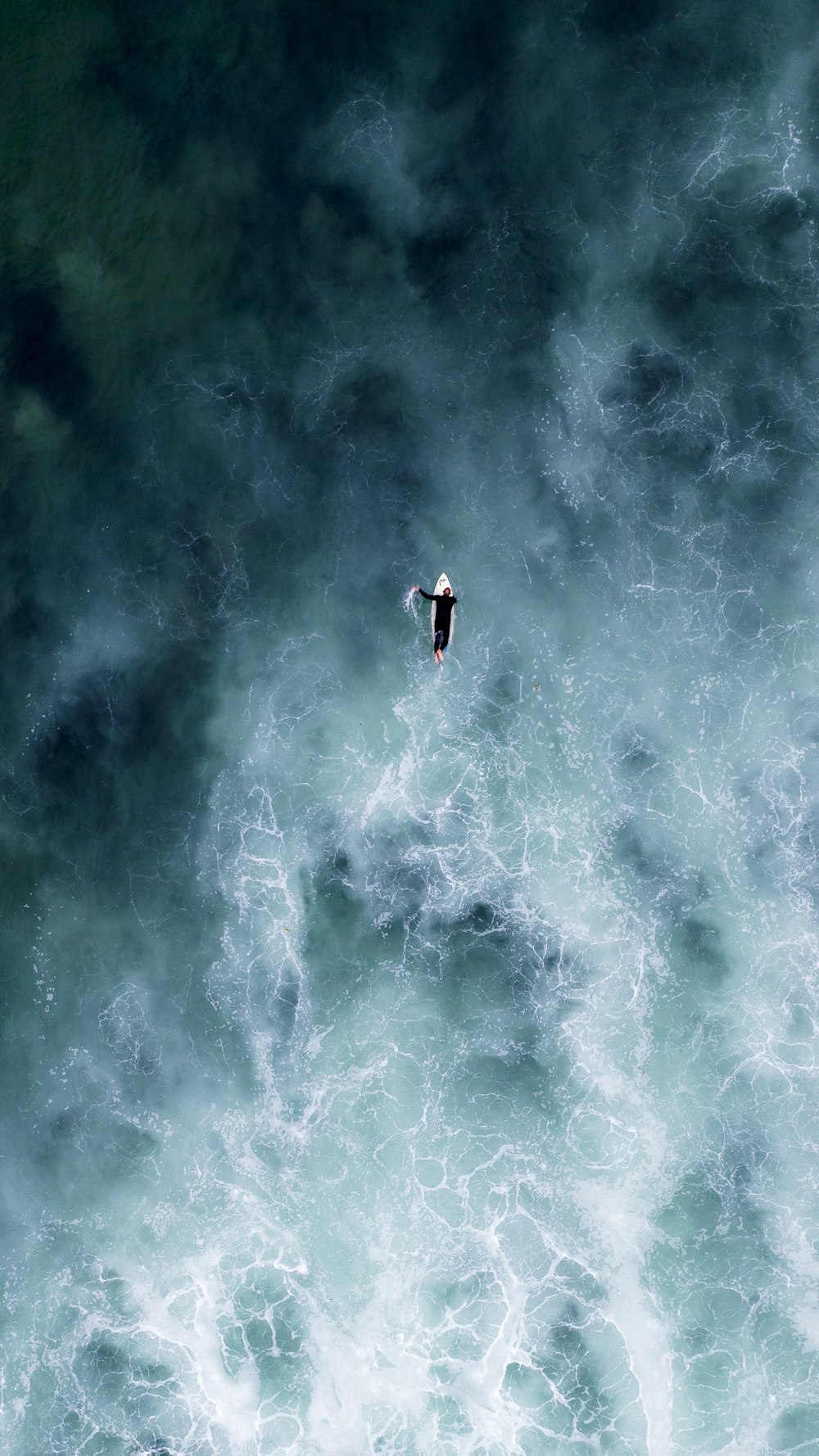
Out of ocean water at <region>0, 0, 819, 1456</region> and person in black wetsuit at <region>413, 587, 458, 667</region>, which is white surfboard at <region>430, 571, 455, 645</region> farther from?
ocean water at <region>0, 0, 819, 1456</region>

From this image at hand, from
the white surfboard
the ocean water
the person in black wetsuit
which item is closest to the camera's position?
the ocean water

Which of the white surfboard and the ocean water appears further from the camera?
the white surfboard

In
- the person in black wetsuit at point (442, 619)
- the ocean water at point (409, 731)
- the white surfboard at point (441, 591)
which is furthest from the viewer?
the white surfboard at point (441, 591)

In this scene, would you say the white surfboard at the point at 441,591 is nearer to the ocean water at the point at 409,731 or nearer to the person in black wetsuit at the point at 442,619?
the person in black wetsuit at the point at 442,619

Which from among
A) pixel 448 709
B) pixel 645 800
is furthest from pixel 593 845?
pixel 448 709

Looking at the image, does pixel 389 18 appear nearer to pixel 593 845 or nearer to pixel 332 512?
pixel 332 512

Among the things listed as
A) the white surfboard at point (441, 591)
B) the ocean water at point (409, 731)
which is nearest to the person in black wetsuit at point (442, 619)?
the white surfboard at point (441, 591)

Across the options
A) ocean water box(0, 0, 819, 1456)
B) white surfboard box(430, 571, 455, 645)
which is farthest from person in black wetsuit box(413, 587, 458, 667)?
ocean water box(0, 0, 819, 1456)
